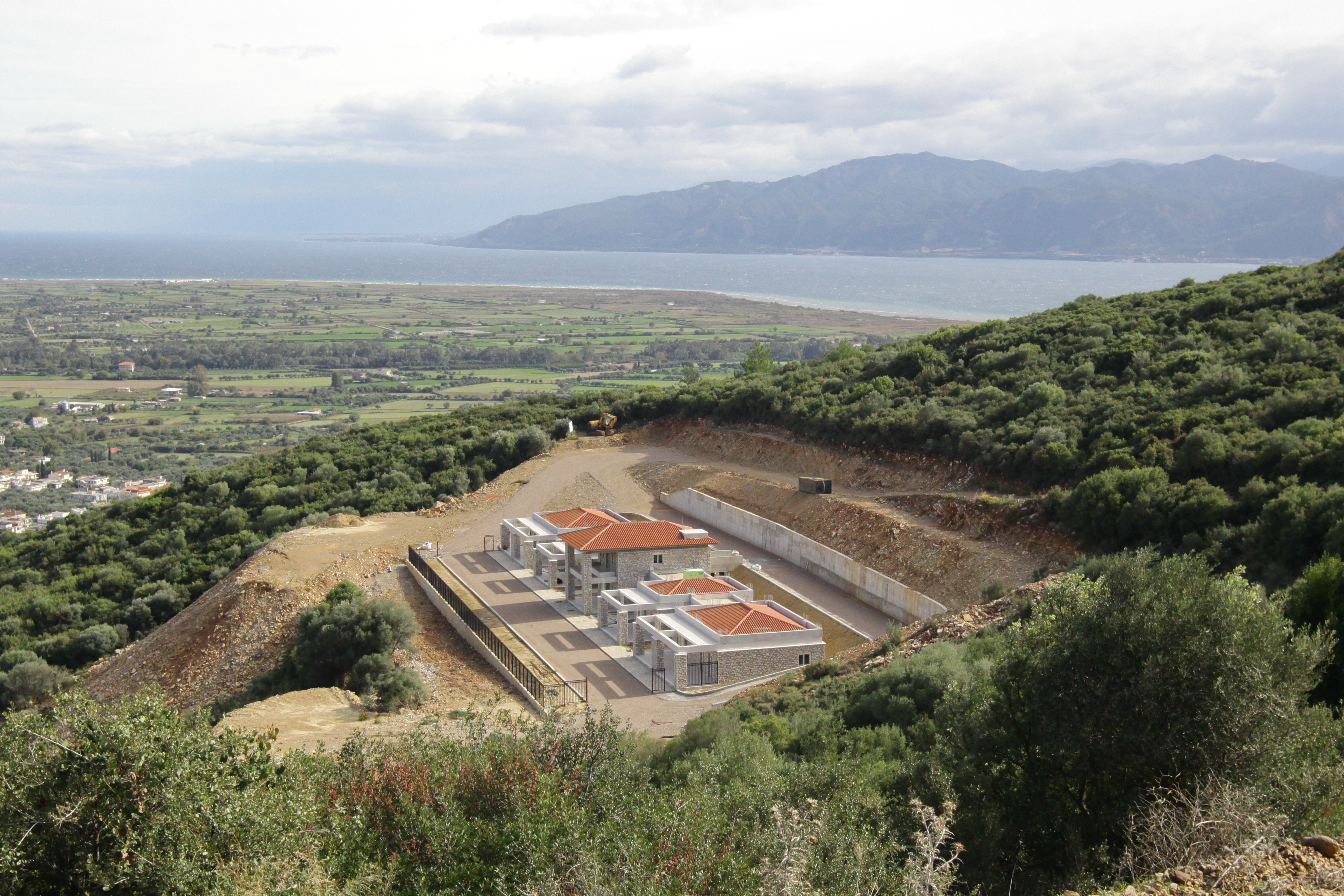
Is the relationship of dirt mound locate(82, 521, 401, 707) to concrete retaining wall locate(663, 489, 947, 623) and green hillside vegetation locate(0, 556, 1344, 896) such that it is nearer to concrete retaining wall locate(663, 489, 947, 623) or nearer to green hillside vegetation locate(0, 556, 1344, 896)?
concrete retaining wall locate(663, 489, 947, 623)

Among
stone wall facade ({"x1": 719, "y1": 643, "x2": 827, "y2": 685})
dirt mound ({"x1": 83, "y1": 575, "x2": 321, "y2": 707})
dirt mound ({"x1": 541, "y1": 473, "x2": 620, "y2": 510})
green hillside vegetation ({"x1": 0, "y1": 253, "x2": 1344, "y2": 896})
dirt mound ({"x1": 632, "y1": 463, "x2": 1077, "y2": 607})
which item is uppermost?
green hillside vegetation ({"x1": 0, "y1": 253, "x2": 1344, "y2": 896})

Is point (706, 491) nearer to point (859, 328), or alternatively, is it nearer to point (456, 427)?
point (456, 427)

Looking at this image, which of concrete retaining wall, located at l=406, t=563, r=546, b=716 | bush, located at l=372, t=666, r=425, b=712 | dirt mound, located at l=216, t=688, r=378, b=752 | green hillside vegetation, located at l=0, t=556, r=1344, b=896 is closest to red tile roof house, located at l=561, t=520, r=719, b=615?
concrete retaining wall, located at l=406, t=563, r=546, b=716

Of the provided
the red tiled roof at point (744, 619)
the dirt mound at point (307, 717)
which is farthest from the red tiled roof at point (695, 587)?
the dirt mound at point (307, 717)

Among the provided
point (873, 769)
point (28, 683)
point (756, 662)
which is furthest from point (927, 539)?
point (28, 683)

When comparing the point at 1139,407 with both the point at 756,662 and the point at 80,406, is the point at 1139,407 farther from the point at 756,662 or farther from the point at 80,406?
the point at 80,406

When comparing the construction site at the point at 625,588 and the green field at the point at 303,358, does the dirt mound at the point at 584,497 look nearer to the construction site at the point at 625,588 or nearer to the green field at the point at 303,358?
the construction site at the point at 625,588
